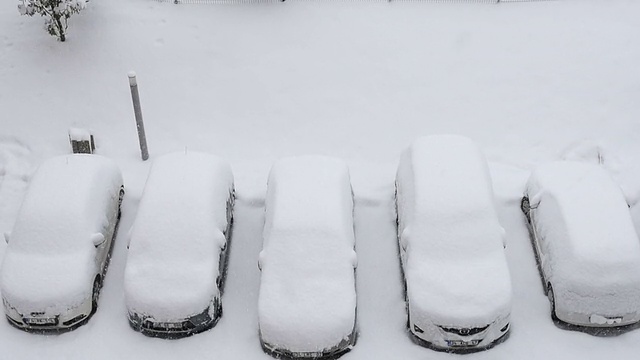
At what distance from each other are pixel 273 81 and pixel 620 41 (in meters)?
7.33

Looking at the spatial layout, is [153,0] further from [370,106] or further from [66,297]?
[66,297]

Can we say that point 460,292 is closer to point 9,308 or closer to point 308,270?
point 308,270

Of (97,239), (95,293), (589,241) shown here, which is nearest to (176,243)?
Answer: (97,239)

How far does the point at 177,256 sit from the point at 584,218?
5.69m

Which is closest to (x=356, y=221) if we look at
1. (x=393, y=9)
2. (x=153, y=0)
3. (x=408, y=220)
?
(x=408, y=220)

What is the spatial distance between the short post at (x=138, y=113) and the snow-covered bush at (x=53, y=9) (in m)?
2.99

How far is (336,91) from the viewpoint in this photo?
1459 cm

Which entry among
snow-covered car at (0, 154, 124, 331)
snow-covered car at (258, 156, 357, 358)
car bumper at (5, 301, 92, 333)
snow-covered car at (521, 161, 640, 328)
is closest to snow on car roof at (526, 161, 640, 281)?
snow-covered car at (521, 161, 640, 328)

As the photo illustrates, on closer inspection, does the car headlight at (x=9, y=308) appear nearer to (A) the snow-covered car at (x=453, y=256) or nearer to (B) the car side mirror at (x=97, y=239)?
(B) the car side mirror at (x=97, y=239)

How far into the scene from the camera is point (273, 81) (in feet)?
48.4

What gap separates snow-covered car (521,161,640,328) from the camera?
9.84 m

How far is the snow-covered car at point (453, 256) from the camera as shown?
959 cm

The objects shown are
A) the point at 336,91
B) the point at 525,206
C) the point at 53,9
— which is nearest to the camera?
the point at 525,206

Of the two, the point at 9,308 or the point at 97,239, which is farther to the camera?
the point at 97,239
